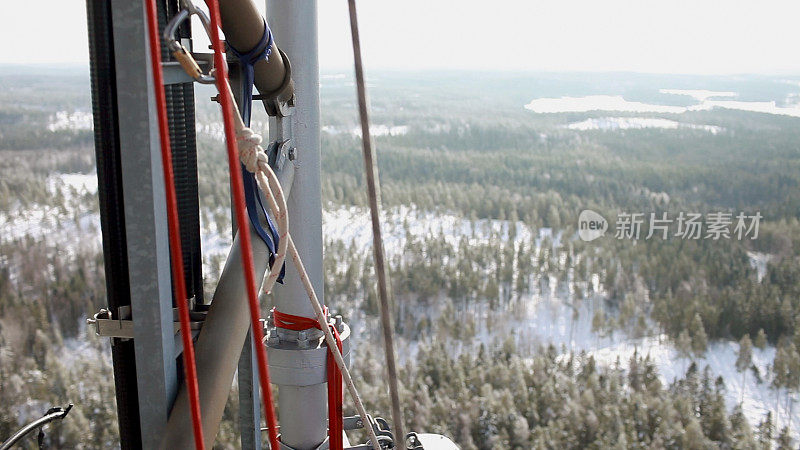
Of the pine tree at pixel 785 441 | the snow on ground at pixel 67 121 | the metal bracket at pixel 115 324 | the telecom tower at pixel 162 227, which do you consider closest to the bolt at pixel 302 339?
the telecom tower at pixel 162 227

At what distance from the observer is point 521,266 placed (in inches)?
758

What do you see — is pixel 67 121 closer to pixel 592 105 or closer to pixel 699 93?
pixel 592 105

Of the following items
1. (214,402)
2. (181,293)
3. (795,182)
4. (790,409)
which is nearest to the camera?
(181,293)

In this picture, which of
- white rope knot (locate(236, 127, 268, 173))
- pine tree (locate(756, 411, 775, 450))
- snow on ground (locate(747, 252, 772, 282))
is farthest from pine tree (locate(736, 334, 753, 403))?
white rope knot (locate(236, 127, 268, 173))

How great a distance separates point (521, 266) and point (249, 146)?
18.9 m

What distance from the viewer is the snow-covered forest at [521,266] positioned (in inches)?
547

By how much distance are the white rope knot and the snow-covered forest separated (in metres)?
9.35

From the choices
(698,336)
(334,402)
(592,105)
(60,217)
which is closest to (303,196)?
(334,402)

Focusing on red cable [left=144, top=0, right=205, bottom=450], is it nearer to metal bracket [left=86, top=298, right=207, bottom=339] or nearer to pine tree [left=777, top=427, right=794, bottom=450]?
metal bracket [left=86, top=298, right=207, bottom=339]

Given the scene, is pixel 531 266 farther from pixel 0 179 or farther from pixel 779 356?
pixel 0 179

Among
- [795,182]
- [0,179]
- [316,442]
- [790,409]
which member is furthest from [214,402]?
[795,182]

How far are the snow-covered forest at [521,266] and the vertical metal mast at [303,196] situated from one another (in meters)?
8.41

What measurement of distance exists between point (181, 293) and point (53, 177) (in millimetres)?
19633

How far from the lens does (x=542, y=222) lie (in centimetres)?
2222
